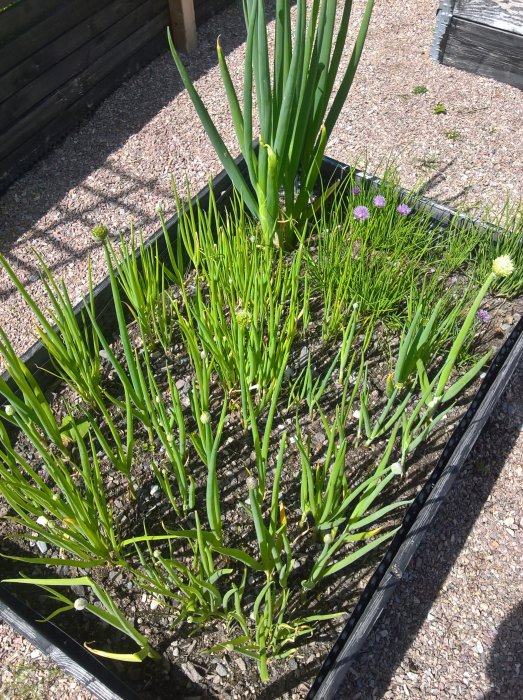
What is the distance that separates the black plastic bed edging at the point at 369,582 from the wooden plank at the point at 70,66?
1459 mm

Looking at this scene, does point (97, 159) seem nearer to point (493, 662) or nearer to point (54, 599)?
point (54, 599)

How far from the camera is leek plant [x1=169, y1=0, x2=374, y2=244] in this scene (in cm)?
156

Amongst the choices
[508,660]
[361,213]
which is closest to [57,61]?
[361,213]

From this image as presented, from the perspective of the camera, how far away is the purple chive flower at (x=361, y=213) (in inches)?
73.8

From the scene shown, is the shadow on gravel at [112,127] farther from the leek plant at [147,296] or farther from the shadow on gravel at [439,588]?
the shadow on gravel at [439,588]

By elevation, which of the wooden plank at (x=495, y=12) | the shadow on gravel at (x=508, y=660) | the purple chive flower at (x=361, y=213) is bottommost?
the shadow on gravel at (x=508, y=660)

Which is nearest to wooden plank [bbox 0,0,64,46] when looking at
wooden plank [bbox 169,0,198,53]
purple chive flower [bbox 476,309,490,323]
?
wooden plank [bbox 169,0,198,53]

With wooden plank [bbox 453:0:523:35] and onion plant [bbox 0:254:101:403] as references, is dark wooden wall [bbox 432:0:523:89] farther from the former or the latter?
onion plant [bbox 0:254:101:403]

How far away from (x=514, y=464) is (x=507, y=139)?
1938mm

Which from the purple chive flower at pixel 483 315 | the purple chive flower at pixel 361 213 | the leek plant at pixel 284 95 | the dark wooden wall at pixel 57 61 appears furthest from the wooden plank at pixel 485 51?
the purple chive flower at pixel 483 315

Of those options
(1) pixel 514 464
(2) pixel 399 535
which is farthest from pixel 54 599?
(1) pixel 514 464

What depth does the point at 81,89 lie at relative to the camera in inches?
124

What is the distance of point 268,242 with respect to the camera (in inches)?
74.3

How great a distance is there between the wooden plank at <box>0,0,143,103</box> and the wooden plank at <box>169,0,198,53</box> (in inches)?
11.0
